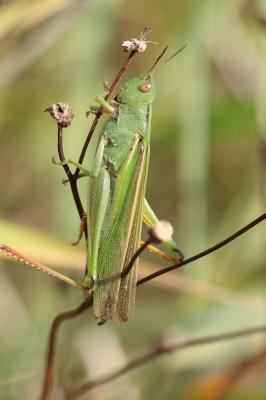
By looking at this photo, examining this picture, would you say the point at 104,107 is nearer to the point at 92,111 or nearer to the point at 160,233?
the point at 92,111

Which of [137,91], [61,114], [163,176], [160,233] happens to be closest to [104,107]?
[137,91]

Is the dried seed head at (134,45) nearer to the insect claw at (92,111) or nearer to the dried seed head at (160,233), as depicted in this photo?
the insect claw at (92,111)

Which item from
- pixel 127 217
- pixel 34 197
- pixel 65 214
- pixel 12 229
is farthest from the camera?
pixel 34 197

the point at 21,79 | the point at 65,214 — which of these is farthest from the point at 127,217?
the point at 21,79

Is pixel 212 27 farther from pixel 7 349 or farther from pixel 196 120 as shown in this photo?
pixel 7 349

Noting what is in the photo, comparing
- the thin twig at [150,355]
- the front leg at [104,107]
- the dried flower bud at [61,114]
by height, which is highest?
the front leg at [104,107]

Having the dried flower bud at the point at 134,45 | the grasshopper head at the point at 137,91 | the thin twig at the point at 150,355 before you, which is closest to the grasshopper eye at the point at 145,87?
the grasshopper head at the point at 137,91
